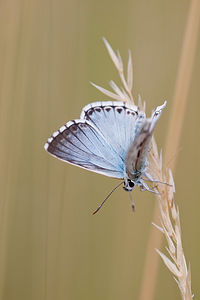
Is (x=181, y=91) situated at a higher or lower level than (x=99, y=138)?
higher

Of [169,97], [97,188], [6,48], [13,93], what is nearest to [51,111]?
[13,93]

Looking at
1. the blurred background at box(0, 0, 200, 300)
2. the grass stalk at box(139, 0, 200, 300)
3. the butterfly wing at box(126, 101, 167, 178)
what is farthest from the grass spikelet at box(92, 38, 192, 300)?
the blurred background at box(0, 0, 200, 300)

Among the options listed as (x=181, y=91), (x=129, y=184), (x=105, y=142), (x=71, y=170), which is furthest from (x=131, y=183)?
(x=71, y=170)

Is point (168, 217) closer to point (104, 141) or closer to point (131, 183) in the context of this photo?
point (131, 183)

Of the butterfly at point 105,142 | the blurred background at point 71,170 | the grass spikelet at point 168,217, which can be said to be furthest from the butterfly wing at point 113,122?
the blurred background at point 71,170

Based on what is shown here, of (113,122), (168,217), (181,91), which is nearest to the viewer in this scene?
(168,217)

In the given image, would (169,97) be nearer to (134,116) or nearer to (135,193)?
(135,193)

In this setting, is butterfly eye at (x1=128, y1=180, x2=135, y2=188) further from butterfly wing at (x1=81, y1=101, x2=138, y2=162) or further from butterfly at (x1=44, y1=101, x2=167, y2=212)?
butterfly wing at (x1=81, y1=101, x2=138, y2=162)
